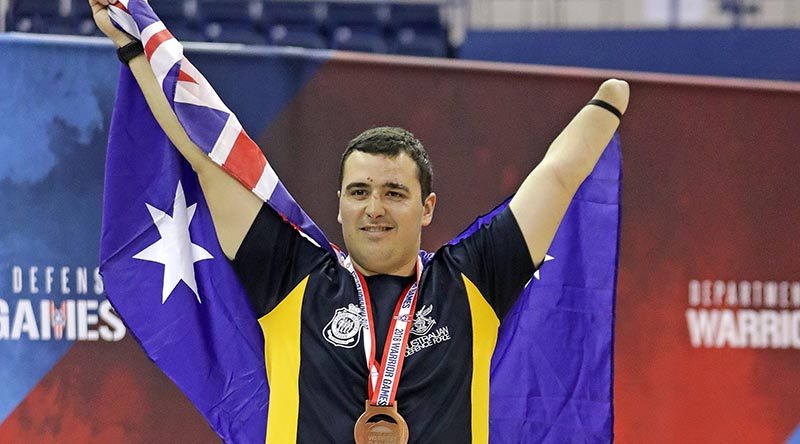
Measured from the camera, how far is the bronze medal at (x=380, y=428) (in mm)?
2566

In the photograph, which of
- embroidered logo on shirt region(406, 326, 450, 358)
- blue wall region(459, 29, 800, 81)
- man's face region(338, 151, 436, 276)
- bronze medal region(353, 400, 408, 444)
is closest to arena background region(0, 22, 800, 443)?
man's face region(338, 151, 436, 276)

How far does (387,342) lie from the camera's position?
2.66 meters

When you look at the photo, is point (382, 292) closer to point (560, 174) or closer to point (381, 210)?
point (381, 210)

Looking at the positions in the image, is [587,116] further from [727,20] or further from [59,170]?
[727,20]

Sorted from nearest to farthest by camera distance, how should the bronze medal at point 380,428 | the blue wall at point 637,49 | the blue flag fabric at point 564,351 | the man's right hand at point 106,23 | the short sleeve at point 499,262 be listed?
the bronze medal at point 380,428 → the short sleeve at point 499,262 → the man's right hand at point 106,23 → the blue flag fabric at point 564,351 → the blue wall at point 637,49

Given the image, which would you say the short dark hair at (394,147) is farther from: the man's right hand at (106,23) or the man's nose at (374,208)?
the man's right hand at (106,23)

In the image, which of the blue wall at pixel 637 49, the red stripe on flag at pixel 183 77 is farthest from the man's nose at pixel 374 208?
the blue wall at pixel 637 49

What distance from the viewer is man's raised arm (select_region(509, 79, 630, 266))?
2.81 meters

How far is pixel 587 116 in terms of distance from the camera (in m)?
2.96

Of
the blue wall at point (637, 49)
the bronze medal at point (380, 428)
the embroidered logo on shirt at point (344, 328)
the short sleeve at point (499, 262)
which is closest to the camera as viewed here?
the bronze medal at point (380, 428)

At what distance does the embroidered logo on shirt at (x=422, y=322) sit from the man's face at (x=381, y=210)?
0.14 m

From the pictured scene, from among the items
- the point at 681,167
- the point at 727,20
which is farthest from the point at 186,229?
the point at 727,20

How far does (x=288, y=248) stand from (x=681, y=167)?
251 centimetres

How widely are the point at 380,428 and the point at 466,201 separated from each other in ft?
6.84
